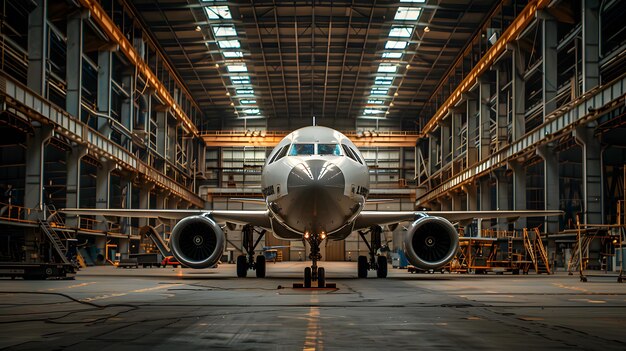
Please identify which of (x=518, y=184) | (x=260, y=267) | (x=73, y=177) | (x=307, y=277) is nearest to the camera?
(x=307, y=277)

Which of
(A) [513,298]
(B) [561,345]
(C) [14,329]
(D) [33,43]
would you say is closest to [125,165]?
(D) [33,43]

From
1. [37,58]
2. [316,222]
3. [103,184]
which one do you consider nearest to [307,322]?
[316,222]

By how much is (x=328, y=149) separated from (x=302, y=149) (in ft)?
2.23

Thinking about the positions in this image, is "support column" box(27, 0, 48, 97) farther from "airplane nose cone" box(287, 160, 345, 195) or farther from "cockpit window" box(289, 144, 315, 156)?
"airplane nose cone" box(287, 160, 345, 195)

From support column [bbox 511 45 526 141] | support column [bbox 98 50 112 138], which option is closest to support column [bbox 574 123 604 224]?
support column [bbox 511 45 526 141]

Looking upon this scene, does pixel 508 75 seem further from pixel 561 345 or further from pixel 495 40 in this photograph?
pixel 561 345

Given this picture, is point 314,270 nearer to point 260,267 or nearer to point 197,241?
point 197,241

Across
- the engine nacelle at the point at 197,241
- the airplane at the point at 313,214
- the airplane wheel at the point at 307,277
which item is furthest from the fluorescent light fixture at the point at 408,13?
the airplane wheel at the point at 307,277

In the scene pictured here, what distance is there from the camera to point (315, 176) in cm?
1650

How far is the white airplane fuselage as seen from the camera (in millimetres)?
16656

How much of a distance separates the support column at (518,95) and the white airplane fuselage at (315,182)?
27485mm

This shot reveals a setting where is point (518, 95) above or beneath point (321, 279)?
above

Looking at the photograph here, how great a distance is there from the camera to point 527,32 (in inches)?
1651

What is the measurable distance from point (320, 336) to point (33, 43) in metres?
28.9
